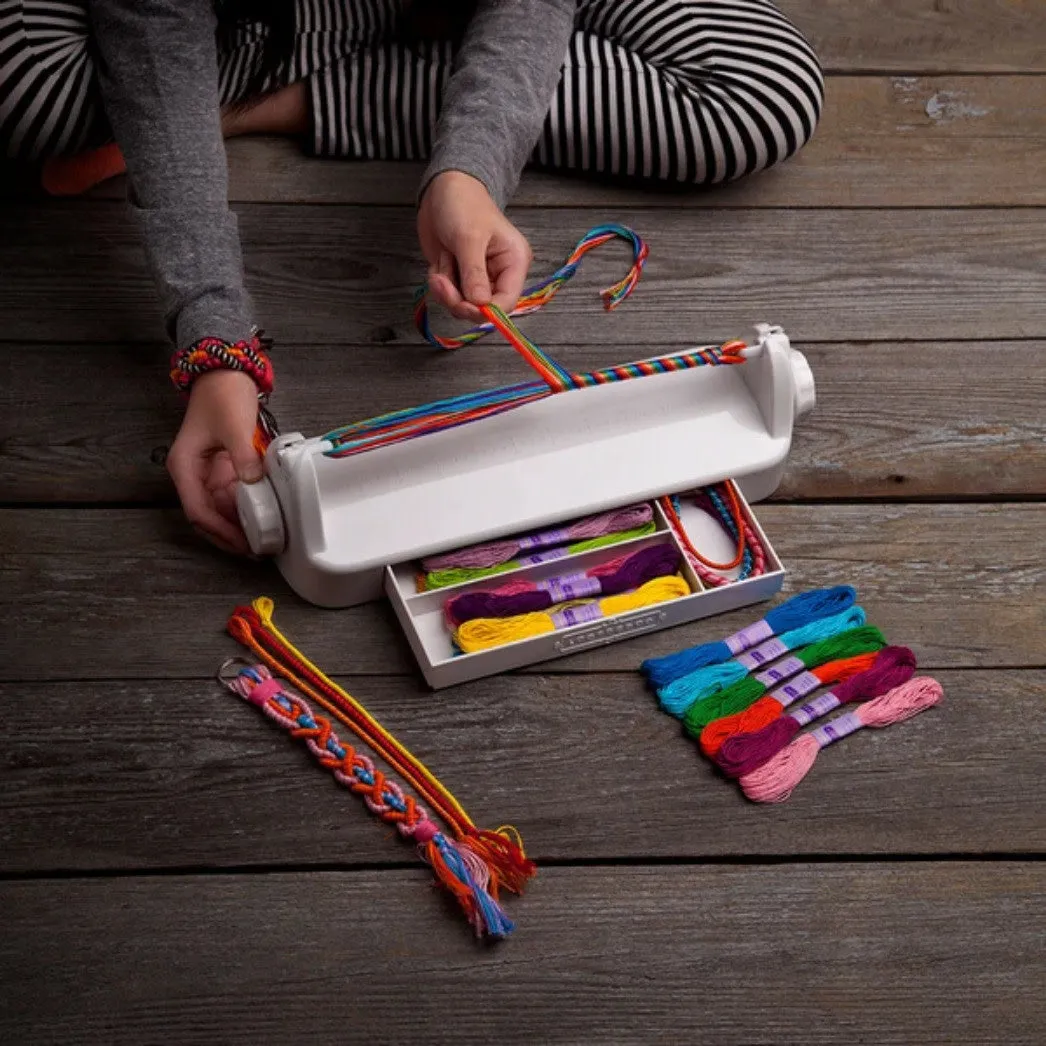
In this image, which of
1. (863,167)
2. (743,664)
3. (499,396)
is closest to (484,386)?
(499,396)

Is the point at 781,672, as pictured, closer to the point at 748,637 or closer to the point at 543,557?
the point at 748,637

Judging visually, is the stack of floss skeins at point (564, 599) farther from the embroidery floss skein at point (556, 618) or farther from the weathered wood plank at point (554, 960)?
the weathered wood plank at point (554, 960)

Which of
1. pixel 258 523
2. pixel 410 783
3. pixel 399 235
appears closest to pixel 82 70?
pixel 399 235

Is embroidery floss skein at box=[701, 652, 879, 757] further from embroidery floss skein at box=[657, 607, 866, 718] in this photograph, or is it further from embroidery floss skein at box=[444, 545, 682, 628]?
embroidery floss skein at box=[444, 545, 682, 628]

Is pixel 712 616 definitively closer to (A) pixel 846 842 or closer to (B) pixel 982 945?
(A) pixel 846 842

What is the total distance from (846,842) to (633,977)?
19cm

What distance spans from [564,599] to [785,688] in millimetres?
185

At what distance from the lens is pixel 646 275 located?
4.35 feet

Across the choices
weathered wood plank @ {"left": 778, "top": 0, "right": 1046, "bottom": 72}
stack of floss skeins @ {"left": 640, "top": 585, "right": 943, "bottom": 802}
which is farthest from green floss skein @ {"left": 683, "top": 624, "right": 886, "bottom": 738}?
weathered wood plank @ {"left": 778, "top": 0, "right": 1046, "bottom": 72}

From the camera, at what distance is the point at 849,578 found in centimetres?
111

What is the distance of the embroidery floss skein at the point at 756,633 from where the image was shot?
1027 mm

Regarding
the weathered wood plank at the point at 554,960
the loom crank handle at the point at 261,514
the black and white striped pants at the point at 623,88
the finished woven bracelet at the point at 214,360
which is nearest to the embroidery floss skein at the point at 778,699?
the weathered wood plank at the point at 554,960

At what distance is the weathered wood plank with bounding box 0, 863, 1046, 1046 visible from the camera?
88 centimetres

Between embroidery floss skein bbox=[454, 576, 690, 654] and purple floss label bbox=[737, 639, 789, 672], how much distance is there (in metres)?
0.07
